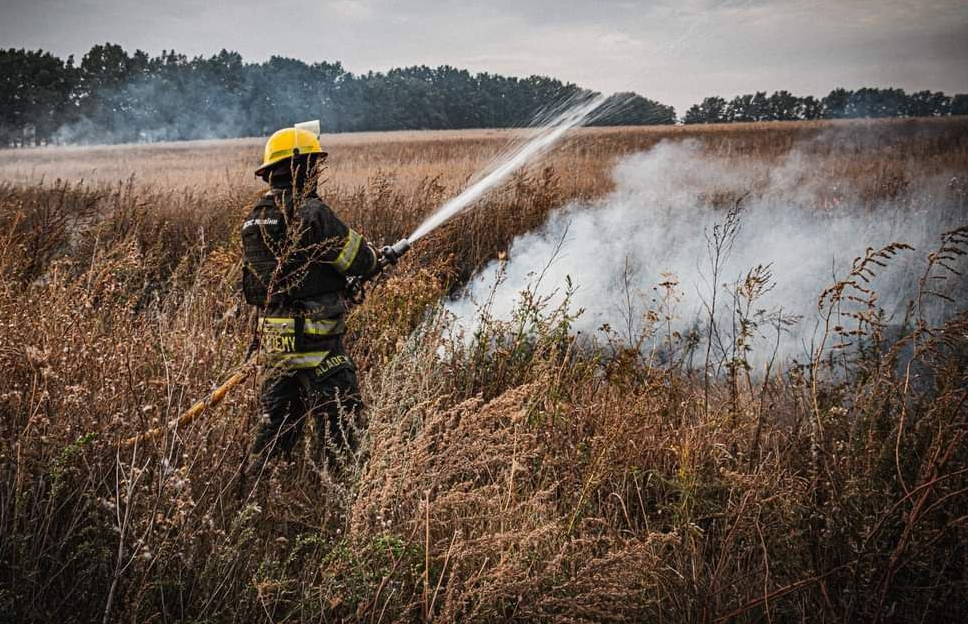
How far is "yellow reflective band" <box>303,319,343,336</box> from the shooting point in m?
3.38

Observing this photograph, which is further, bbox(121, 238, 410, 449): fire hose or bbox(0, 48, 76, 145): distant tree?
bbox(0, 48, 76, 145): distant tree

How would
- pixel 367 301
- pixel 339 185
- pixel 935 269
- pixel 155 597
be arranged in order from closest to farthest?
pixel 155 597 → pixel 367 301 → pixel 935 269 → pixel 339 185

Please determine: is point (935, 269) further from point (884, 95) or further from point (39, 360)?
point (39, 360)

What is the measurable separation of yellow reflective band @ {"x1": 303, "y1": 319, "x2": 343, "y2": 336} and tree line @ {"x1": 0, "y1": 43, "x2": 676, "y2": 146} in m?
32.1

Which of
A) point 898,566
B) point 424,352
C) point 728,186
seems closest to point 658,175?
point 728,186

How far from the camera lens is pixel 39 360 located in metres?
2.01

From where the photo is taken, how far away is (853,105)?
862 cm

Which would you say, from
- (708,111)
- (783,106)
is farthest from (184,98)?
(783,106)

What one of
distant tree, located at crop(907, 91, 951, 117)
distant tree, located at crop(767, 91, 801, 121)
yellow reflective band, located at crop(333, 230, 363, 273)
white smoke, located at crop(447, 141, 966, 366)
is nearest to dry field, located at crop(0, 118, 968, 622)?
yellow reflective band, located at crop(333, 230, 363, 273)

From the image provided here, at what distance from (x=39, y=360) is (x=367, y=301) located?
286 centimetres

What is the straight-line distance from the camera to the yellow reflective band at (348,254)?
10.8ft

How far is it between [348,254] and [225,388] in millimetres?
993

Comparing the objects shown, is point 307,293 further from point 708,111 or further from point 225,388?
point 708,111

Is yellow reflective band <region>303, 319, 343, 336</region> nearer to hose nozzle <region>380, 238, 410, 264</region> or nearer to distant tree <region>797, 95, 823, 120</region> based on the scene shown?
hose nozzle <region>380, 238, 410, 264</region>
